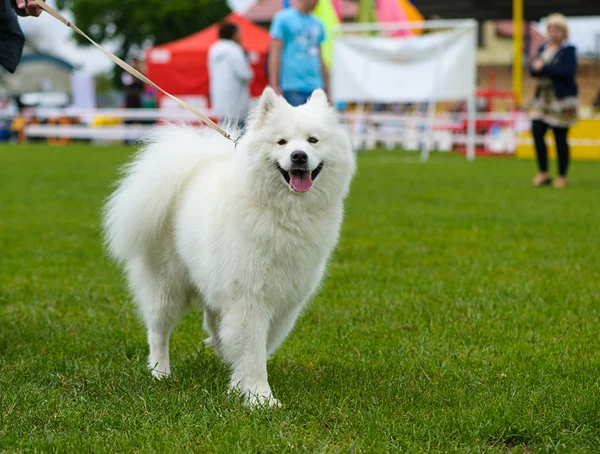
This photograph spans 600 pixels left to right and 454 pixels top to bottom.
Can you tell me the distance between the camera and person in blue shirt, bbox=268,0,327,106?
291 inches

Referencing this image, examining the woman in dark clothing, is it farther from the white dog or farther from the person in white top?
the white dog

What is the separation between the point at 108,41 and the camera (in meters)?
52.6

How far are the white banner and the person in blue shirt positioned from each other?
30.0ft

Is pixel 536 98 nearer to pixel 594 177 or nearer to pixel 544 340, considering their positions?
pixel 594 177

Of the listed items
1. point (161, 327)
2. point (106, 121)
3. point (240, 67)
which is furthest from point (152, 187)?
point (106, 121)

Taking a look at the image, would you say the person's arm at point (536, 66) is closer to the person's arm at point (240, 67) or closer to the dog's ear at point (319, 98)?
the person's arm at point (240, 67)

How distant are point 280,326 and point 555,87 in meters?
8.13

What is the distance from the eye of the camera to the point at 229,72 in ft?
32.8

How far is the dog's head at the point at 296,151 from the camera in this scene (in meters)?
3.03

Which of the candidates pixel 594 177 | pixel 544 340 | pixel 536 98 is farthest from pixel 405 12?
pixel 544 340

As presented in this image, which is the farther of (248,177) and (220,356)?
(220,356)

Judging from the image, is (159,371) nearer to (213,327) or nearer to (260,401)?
(213,327)

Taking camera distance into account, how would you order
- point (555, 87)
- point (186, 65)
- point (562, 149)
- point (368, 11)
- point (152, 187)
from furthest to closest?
point (186, 65) < point (368, 11) < point (562, 149) < point (555, 87) < point (152, 187)

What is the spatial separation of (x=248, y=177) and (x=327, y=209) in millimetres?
338
